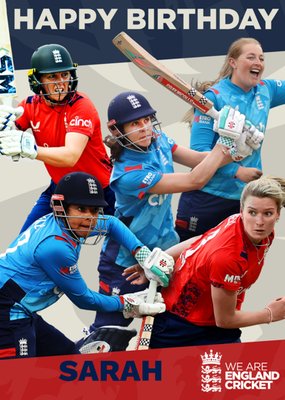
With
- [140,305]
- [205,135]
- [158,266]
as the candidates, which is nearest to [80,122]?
[205,135]

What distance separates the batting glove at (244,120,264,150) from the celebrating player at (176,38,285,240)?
0.31 m

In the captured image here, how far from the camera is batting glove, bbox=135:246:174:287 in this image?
22.8ft

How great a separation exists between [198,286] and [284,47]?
2575 mm

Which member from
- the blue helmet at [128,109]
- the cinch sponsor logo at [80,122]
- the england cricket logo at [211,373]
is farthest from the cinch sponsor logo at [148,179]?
the england cricket logo at [211,373]

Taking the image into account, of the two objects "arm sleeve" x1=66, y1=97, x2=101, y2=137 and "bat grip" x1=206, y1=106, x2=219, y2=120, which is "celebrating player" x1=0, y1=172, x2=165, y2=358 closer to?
"arm sleeve" x1=66, y1=97, x2=101, y2=137

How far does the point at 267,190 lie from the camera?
657cm

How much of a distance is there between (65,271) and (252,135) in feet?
5.35

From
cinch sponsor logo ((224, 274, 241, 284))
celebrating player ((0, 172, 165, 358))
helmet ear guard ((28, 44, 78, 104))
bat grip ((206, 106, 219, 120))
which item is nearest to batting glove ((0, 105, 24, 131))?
helmet ear guard ((28, 44, 78, 104))

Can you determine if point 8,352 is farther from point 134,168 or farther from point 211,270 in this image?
point 134,168

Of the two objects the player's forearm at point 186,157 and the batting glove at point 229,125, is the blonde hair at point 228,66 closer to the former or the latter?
the player's forearm at point 186,157

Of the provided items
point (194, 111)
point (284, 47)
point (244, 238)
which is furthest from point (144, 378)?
point (284, 47)

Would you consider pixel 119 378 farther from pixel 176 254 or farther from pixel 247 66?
pixel 247 66

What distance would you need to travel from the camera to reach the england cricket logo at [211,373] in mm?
7180

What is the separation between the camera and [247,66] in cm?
822
